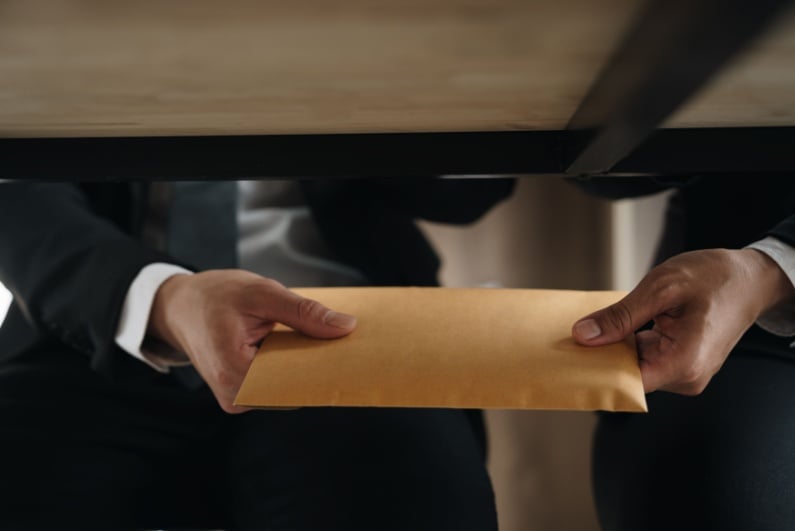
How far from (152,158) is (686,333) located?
326 millimetres

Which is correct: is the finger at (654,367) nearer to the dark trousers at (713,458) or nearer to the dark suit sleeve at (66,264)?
the dark trousers at (713,458)

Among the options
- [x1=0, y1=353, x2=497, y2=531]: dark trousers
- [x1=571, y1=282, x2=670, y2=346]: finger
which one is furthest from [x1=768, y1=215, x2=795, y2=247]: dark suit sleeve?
[x1=0, y1=353, x2=497, y2=531]: dark trousers

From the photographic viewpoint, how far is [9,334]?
23.7 inches

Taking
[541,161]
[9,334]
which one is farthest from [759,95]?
[9,334]

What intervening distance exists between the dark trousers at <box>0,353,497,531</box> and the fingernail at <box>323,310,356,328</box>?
13 centimetres

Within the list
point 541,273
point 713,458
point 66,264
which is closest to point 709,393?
point 713,458

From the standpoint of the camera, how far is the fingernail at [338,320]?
407 millimetres

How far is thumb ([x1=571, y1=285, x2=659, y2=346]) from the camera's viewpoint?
1.27 feet

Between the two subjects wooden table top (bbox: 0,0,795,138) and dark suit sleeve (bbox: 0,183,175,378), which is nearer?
wooden table top (bbox: 0,0,795,138)

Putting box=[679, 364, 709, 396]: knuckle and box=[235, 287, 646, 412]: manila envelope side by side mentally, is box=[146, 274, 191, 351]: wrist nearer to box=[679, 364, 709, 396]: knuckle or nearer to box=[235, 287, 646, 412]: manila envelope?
box=[235, 287, 646, 412]: manila envelope

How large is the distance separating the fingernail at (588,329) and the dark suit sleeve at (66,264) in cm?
32

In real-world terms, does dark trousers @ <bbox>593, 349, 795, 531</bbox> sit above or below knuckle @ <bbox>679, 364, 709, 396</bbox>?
below

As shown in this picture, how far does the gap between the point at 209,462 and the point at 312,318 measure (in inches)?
8.4

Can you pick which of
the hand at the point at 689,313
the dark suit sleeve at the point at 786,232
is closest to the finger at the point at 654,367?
the hand at the point at 689,313
